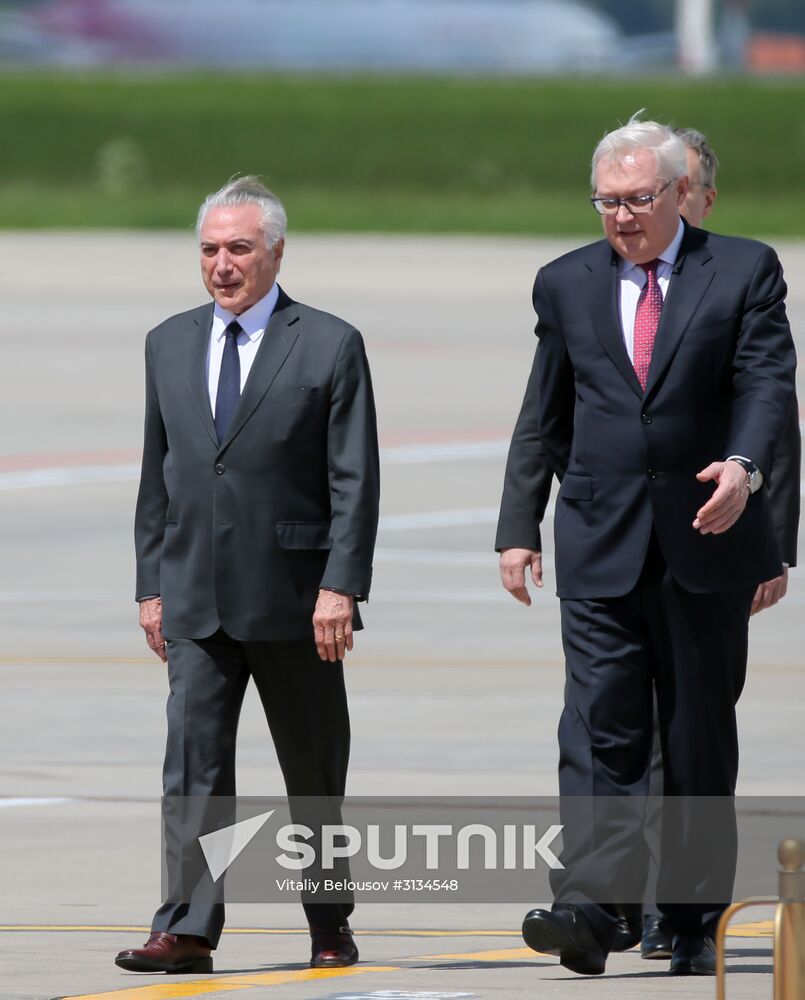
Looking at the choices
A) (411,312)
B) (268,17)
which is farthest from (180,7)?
(411,312)

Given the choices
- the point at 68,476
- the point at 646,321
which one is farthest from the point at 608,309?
the point at 68,476

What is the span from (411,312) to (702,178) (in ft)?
84.1

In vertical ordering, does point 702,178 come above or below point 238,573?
above

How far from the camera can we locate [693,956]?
6664 mm

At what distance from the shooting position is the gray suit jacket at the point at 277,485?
22.6 ft

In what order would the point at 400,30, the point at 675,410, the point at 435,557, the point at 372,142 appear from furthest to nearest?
1. the point at 400,30
2. the point at 372,142
3. the point at 435,557
4. the point at 675,410

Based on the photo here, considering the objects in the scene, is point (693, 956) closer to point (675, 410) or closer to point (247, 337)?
point (675, 410)

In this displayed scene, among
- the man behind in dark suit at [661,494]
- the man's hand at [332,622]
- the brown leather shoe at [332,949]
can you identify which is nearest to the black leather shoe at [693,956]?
the man behind in dark suit at [661,494]

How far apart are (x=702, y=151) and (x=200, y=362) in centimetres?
169

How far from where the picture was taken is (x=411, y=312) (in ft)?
109

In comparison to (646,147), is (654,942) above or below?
below

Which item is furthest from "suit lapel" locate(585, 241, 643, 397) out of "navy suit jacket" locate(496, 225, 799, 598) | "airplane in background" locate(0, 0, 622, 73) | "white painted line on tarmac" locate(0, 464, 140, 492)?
"airplane in background" locate(0, 0, 622, 73)

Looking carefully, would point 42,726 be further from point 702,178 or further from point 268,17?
point 268,17

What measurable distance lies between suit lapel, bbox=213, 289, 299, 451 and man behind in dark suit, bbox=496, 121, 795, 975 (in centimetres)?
71
